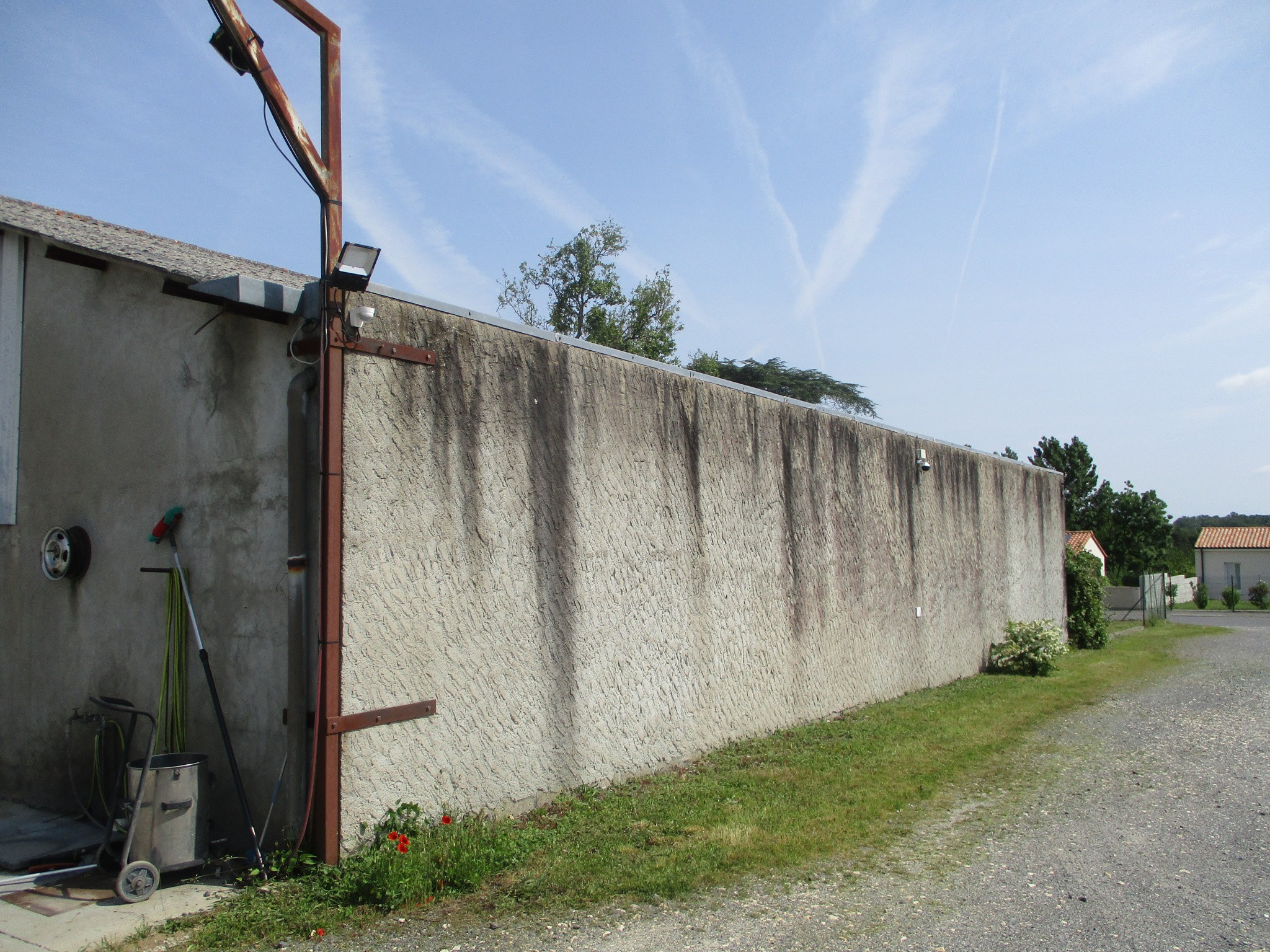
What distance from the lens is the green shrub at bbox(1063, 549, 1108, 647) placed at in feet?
62.2

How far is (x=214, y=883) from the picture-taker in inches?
190

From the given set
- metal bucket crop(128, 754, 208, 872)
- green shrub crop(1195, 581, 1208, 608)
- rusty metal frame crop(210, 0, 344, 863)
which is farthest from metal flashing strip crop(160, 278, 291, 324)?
green shrub crop(1195, 581, 1208, 608)

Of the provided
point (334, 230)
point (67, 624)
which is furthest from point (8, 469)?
point (334, 230)

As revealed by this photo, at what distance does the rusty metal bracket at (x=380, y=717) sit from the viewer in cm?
498

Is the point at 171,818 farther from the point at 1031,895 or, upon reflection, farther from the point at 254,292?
the point at 1031,895

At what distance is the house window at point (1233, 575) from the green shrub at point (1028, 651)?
47455 millimetres

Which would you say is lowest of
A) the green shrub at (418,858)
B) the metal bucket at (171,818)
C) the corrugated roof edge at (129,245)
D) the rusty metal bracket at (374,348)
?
the green shrub at (418,858)

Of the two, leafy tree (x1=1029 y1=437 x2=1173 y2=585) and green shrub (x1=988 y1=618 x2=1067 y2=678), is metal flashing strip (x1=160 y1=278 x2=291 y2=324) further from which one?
leafy tree (x1=1029 y1=437 x2=1173 y2=585)

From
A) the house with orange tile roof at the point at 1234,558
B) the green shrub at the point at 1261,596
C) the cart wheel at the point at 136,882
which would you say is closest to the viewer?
the cart wheel at the point at 136,882

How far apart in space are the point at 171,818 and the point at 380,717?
45.3 inches

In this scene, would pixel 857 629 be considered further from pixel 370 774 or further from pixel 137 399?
pixel 137 399

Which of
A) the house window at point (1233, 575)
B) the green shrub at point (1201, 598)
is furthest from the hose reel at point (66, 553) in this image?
the house window at point (1233, 575)

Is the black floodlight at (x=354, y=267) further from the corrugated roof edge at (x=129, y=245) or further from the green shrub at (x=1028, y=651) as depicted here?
the green shrub at (x=1028, y=651)

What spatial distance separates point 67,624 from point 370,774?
9.98 feet
